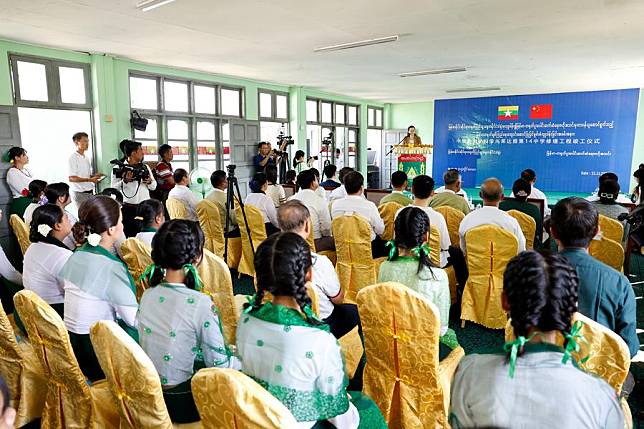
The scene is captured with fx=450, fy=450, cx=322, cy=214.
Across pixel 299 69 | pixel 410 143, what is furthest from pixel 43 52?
pixel 410 143

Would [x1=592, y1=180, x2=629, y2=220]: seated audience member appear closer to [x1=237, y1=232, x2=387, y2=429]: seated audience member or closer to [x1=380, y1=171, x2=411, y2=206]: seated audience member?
[x1=380, y1=171, x2=411, y2=206]: seated audience member

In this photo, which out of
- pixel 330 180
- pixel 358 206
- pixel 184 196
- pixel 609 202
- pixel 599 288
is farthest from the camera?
pixel 330 180

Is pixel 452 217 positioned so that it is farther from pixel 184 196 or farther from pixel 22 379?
pixel 22 379

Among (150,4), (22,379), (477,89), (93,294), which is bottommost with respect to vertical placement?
(22,379)

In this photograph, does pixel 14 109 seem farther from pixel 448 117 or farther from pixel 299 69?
pixel 448 117

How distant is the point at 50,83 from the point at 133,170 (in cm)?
175

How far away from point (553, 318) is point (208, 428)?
955 millimetres

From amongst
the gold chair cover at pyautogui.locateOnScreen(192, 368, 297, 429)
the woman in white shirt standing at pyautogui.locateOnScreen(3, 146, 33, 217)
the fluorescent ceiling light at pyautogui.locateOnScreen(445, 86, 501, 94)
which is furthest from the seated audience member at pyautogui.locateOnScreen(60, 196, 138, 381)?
the fluorescent ceiling light at pyautogui.locateOnScreen(445, 86, 501, 94)

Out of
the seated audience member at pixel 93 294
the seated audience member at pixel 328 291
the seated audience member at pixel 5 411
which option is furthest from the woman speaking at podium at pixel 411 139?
the seated audience member at pixel 5 411

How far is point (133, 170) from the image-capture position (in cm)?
561

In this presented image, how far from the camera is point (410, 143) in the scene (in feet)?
37.1

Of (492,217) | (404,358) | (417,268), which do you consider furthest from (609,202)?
(404,358)

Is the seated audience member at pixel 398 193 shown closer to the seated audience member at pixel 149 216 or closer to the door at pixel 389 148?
the seated audience member at pixel 149 216

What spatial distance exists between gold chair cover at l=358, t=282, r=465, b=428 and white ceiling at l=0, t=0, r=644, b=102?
10.4 feet
